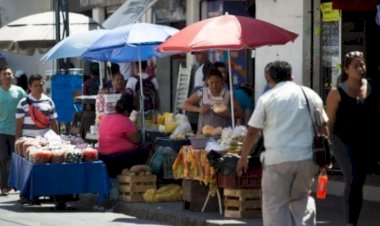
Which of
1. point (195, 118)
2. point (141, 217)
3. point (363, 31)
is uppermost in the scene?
point (363, 31)

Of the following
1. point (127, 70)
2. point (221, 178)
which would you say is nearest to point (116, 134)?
point (221, 178)

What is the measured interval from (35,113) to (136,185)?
1950 mm

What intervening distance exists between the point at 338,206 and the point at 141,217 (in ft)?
8.51

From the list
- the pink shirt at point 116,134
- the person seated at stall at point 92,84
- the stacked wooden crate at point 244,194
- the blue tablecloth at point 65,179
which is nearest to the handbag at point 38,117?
the pink shirt at point 116,134

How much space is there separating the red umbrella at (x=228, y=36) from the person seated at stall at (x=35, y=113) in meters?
2.60

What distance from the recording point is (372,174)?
1703 centimetres

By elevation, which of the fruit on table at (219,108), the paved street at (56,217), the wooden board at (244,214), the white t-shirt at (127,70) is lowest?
the paved street at (56,217)

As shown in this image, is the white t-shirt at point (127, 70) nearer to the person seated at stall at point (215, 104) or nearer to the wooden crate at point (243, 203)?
the person seated at stall at point (215, 104)

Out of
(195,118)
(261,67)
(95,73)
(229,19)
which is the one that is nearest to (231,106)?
(229,19)

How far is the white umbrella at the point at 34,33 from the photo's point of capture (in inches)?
865

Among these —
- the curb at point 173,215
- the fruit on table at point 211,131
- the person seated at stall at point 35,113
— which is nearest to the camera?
the curb at point 173,215

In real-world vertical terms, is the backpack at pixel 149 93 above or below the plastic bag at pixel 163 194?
above

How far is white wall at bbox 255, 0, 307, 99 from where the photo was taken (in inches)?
718

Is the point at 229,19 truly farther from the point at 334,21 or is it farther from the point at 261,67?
the point at 261,67
